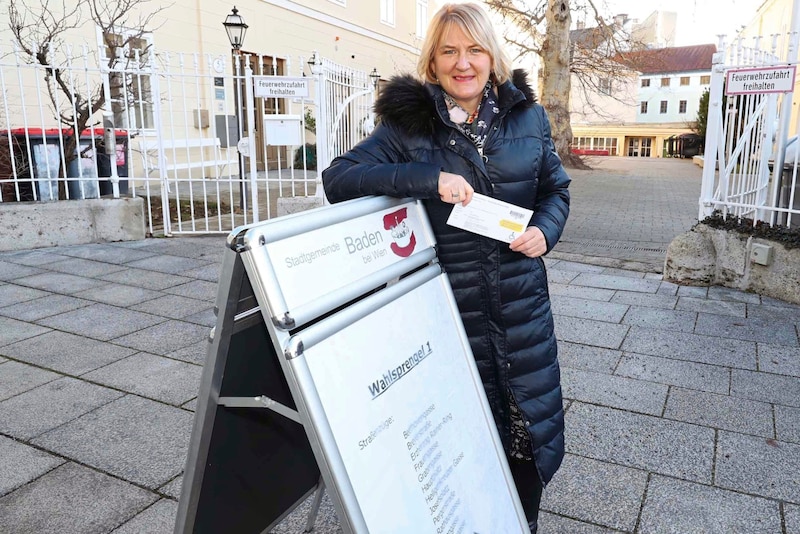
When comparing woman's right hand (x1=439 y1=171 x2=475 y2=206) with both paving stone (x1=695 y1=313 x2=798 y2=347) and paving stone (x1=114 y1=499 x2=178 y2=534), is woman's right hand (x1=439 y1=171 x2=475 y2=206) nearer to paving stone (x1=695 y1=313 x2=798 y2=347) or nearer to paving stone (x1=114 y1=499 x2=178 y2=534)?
paving stone (x1=114 y1=499 x2=178 y2=534)

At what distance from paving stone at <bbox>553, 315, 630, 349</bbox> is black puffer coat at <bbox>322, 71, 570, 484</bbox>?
7.87 ft

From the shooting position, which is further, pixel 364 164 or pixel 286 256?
pixel 364 164

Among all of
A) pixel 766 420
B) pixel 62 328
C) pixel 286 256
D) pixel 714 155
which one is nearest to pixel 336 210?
pixel 286 256

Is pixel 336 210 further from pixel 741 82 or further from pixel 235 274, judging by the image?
pixel 741 82

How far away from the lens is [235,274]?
1374mm

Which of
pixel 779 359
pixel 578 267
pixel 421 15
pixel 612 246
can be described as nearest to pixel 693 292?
pixel 578 267

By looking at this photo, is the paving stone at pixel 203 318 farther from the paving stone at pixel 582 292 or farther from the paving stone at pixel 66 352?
the paving stone at pixel 582 292

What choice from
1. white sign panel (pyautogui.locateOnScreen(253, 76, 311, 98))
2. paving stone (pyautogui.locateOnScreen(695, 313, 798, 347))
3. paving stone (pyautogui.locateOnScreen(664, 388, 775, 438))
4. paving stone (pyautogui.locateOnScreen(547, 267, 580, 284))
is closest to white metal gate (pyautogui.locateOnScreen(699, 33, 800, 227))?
paving stone (pyautogui.locateOnScreen(695, 313, 798, 347))

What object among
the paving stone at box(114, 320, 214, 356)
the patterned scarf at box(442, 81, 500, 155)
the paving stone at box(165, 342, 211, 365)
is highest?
the patterned scarf at box(442, 81, 500, 155)

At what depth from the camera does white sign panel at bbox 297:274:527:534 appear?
1.34m

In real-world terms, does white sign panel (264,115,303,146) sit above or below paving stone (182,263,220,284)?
above

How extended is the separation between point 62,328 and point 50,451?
5.87 feet

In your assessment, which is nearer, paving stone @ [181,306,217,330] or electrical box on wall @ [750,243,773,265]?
paving stone @ [181,306,217,330]

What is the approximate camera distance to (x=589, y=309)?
5020 mm
